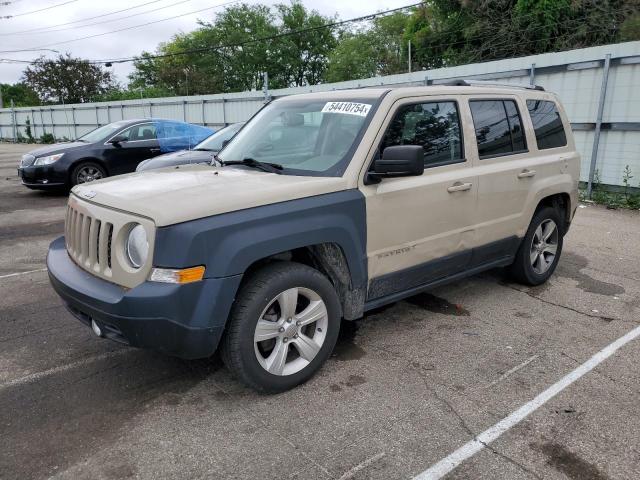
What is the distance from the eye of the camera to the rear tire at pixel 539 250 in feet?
16.6

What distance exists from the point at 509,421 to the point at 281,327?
141 centimetres

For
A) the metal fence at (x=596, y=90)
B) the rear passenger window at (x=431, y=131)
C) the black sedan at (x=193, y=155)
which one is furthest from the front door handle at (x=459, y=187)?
the black sedan at (x=193, y=155)

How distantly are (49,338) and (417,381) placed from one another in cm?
284

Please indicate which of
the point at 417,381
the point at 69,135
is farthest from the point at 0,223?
the point at 69,135

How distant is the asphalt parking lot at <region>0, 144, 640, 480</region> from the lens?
2682 millimetres

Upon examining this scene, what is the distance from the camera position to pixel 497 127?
4.56 meters

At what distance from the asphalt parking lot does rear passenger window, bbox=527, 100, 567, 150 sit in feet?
4.96

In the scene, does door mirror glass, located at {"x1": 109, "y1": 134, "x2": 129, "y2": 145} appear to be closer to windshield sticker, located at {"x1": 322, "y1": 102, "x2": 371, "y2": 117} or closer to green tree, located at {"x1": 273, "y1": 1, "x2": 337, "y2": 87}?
windshield sticker, located at {"x1": 322, "y1": 102, "x2": 371, "y2": 117}

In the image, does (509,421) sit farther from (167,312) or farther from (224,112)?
(224,112)

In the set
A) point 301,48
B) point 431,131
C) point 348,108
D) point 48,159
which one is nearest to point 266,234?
point 348,108

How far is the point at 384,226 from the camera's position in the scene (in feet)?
11.9

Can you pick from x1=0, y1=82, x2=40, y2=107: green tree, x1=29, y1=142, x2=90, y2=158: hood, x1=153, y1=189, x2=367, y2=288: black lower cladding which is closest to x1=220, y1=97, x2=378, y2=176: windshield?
x1=153, y1=189, x2=367, y2=288: black lower cladding

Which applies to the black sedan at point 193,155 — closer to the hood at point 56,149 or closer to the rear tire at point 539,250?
the hood at point 56,149

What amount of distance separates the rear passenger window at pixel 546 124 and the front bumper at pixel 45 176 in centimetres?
899
